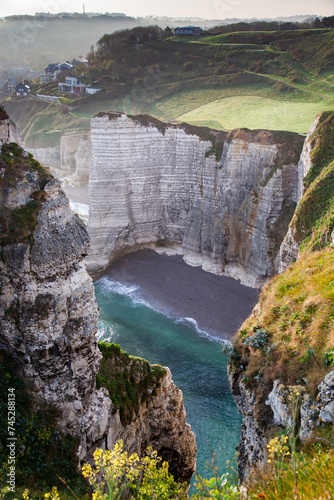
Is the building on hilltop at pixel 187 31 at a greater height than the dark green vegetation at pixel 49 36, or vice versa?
the dark green vegetation at pixel 49 36

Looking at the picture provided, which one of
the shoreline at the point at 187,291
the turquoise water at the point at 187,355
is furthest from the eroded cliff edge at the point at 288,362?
the shoreline at the point at 187,291

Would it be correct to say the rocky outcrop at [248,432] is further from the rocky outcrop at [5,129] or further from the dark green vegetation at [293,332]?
the rocky outcrop at [5,129]

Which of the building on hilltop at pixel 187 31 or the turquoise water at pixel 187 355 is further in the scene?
the building on hilltop at pixel 187 31

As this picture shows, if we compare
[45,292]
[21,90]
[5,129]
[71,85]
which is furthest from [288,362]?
[21,90]

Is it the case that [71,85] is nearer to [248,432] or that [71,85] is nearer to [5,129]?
[5,129]

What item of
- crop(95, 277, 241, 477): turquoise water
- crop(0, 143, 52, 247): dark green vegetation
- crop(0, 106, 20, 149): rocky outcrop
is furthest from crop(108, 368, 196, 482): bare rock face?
crop(0, 106, 20, 149): rocky outcrop

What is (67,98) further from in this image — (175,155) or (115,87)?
(175,155)

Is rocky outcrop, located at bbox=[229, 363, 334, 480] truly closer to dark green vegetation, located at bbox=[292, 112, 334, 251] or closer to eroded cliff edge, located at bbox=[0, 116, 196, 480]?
eroded cliff edge, located at bbox=[0, 116, 196, 480]
